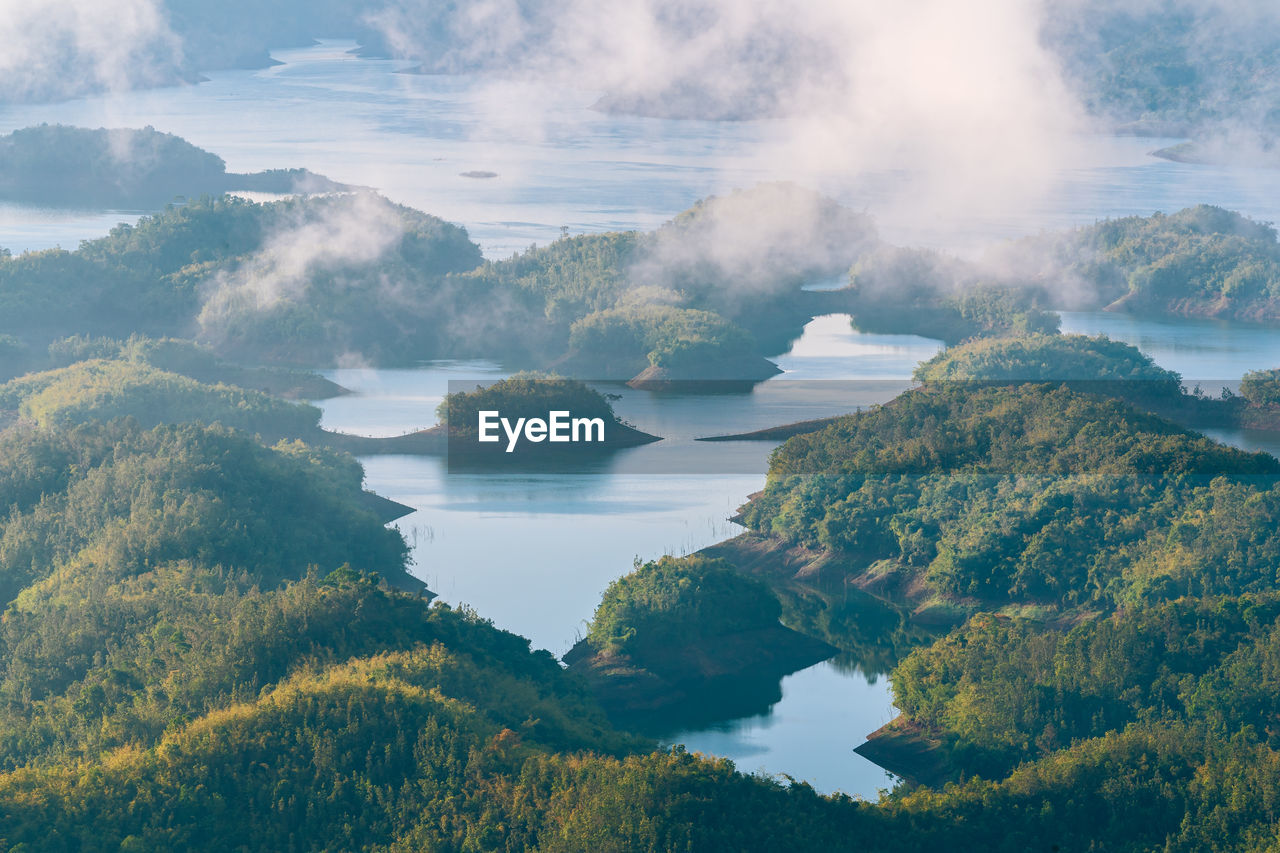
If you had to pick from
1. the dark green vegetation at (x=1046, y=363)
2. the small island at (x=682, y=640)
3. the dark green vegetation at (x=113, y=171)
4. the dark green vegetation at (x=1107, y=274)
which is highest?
the dark green vegetation at (x=113, y=171)

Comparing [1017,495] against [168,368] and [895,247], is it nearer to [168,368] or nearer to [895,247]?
[168,368]

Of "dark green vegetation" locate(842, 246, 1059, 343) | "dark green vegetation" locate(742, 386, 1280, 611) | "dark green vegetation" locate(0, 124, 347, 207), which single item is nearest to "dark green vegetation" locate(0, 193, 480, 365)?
"dark green vegetation" locate(842, 246, 1059, 343)

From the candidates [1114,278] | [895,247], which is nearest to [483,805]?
[895,247]

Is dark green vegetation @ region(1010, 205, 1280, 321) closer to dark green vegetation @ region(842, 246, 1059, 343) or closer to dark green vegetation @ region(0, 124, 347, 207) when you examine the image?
dark green vegetation @ region(842, 246, 1059, 343)

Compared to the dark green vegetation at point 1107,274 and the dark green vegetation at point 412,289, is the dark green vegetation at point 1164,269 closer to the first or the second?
the dark green vegetation at point 1107,274

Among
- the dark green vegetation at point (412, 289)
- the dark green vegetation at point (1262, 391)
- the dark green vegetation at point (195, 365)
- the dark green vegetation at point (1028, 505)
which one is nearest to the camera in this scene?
the dark green vegetation at point (1028, 505)

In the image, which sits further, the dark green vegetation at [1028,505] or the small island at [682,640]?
the dark green vegetation at [1028,505]

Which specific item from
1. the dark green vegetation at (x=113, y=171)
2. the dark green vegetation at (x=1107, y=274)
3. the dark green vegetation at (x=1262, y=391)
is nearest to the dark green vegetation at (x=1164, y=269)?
the dark green vegetation at (x=1107, y=274)

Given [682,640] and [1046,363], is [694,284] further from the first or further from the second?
[682,640]
